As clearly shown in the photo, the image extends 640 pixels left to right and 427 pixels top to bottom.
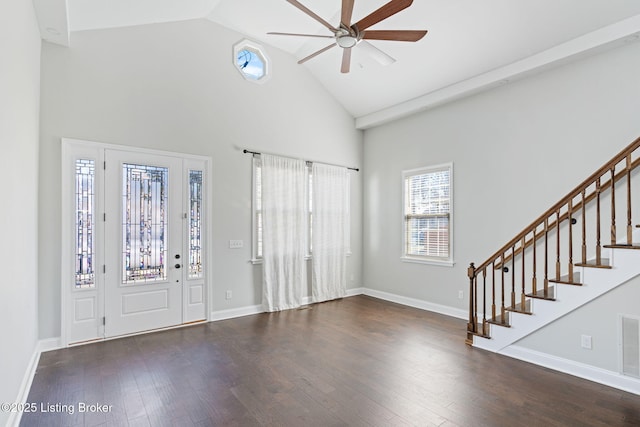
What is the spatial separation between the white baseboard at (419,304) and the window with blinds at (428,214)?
73 centimetres

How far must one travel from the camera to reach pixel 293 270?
5.74 metres

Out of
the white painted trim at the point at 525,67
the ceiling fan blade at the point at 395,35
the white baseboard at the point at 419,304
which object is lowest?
the white baseboard at the point at 419,304

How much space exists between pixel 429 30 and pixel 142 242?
4.81 metres

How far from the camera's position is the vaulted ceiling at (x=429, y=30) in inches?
142

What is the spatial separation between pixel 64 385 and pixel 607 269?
16.6ft

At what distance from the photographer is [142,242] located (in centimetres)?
443

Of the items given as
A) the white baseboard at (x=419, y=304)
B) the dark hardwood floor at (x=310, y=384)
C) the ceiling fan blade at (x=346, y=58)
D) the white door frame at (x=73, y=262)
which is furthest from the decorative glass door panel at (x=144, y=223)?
the white baseboard at (x=419, y=304)

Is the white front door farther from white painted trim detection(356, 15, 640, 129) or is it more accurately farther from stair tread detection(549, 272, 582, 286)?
stair tread detection(549, 272, 582, 286)

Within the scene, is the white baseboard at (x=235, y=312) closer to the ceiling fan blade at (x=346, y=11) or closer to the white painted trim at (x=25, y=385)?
the white painted trim at (x=25, y=385)

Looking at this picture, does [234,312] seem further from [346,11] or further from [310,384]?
[346,11]

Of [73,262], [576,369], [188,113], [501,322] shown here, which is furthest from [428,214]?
[73,262]

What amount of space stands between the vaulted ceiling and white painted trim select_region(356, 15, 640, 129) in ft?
0.03

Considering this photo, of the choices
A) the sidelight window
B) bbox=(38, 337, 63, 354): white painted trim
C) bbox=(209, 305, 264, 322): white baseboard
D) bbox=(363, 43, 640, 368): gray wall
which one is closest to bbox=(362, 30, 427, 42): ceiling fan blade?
bbox=(363, 43, 640, 368): gray wall

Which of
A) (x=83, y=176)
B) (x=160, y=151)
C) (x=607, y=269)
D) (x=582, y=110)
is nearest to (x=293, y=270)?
(x=160, y=151)
